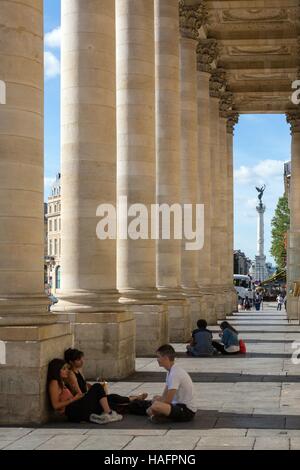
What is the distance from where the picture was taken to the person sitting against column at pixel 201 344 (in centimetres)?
4938

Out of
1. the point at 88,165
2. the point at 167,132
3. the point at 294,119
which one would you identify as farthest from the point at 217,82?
the point at 88,165

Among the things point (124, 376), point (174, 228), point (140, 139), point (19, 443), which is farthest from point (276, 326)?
point (19, 443)

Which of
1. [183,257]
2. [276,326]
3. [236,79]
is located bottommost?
[276,326]

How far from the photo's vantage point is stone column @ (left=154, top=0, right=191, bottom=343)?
59594 mm

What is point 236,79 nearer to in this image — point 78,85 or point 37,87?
point 78,85

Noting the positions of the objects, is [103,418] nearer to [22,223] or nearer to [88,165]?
[22,223]

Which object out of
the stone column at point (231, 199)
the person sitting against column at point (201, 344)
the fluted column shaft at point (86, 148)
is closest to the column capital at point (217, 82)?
the stone column at point (231, 199)

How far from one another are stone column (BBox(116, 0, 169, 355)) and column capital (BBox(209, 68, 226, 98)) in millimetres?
47880

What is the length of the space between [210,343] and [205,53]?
146ft

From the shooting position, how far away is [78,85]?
128 feet

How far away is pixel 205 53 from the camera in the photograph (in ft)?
288

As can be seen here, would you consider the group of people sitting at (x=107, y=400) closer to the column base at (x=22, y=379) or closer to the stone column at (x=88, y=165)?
the column base at (x=22, y=379)

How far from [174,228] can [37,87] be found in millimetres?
31014

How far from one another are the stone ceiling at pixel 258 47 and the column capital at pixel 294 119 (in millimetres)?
1190
